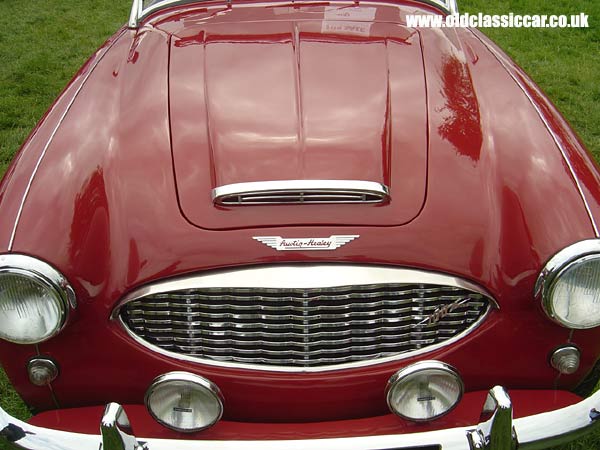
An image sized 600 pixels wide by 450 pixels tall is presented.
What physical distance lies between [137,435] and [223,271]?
0.48 m

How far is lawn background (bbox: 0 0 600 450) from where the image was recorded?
4695mm

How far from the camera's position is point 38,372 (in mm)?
1782

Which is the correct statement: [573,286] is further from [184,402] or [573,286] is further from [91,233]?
[91,233]

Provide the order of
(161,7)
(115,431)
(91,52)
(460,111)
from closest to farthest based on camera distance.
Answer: (115,431)
(460,111)
(161,7)
(91,52)

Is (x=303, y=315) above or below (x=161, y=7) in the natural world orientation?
below

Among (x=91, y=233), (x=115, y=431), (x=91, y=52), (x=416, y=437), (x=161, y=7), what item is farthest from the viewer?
(x=91, y=52)

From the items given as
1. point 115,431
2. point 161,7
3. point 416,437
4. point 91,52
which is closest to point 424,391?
point 416,437

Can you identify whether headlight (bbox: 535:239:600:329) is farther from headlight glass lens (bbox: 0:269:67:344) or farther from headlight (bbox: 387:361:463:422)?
headlight glass lens (bbox: 0:269:67:344)

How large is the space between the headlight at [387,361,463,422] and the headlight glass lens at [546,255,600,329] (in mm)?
305

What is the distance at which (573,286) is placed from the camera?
1.70 m

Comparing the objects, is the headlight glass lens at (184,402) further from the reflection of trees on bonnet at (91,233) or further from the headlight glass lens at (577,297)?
the headlight glass lens at (577,297)

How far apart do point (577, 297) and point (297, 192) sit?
746mm

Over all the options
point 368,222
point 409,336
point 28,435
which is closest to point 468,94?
point 368,222

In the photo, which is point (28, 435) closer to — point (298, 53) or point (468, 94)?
point (298, 53)
